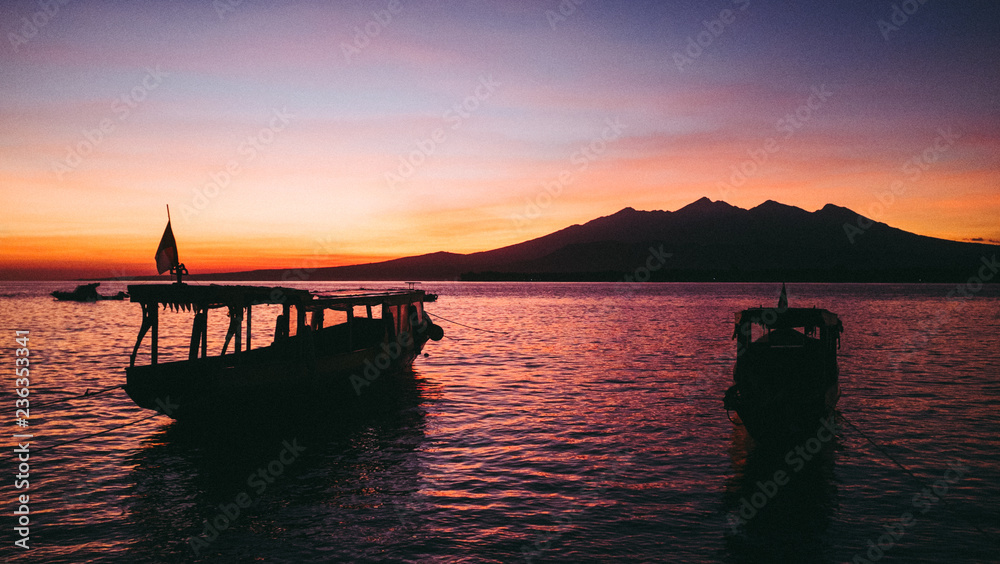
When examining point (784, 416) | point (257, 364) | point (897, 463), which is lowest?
point (897, 463)

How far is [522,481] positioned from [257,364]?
34.1 feet

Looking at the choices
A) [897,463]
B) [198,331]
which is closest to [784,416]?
[897,463]

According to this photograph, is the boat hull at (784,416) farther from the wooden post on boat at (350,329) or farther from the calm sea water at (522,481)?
the wooden post on boat at (350,329)

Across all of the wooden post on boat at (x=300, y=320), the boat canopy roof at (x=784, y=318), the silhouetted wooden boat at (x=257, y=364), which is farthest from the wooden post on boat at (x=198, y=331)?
the boat canopy roof at (x=784, y=318)

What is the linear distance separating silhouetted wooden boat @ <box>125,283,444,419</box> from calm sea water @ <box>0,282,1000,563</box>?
1.16 m

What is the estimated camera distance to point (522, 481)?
45.1ft

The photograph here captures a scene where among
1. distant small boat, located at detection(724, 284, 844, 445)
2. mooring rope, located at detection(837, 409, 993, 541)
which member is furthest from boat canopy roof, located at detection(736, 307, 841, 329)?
mooring rope, located at detection(837, 409, 993, 541)

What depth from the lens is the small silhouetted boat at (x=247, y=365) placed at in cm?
1722

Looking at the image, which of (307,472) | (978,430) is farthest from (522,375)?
(978,430)

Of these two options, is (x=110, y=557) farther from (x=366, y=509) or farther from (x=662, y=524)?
(x=662, y=524)

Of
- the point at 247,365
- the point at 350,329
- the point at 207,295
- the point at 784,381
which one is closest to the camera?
the point at 784,381

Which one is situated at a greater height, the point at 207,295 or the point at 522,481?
the point at 207,295

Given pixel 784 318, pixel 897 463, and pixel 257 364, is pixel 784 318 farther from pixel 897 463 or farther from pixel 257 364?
pixel 257 364

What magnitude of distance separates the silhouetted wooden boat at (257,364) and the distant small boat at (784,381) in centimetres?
1450
